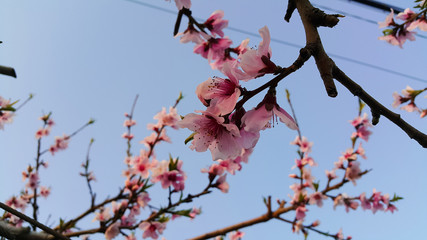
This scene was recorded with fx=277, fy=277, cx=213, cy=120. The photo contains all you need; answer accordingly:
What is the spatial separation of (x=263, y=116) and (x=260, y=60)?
0.50 ft

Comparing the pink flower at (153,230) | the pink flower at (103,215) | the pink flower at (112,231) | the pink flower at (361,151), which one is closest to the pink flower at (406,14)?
the pink flower at (361,151)

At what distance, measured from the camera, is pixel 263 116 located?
761 millimetres

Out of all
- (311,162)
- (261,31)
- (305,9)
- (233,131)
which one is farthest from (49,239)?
(311,162)

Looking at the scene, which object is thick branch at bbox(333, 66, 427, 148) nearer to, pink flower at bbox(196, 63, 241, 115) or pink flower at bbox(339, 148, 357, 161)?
pink flower at bbox(196, 63, 241, 115)

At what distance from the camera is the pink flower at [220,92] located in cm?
75

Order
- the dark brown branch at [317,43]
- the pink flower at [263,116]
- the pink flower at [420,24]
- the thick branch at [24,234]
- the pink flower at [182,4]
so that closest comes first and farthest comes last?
the dark brown branch at [317,43] → the pink flower at [263,116] → the thick branch at [24,234] → the pink flower at [182,4] → the pink flower at [420,24]

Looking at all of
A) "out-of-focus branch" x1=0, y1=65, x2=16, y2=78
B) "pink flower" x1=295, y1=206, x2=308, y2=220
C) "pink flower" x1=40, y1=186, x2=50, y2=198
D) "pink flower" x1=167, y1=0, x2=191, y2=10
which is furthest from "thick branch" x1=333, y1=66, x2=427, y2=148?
"pink flower" x1=40, y1=186, x2=50, y2=198

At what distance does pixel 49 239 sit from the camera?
1.49 m

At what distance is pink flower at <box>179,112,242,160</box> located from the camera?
83 cm

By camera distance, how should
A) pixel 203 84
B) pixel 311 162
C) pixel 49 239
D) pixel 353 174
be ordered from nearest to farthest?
1. pixel 203 84
2. pixel 49 239
3. pixel 353 174
4. pixel 311 162

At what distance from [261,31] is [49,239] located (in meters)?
1.54

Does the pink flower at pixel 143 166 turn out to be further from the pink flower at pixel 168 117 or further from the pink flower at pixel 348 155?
the pink flower at pixel 348 155

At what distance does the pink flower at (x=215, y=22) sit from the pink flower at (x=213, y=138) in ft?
4.79

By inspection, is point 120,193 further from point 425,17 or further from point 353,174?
point 425,17
